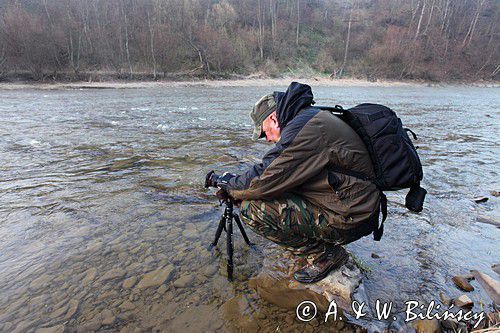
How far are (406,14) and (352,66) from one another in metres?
21.0

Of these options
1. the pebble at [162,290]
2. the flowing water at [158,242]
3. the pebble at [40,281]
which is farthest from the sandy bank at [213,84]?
the pebble at [162,290]

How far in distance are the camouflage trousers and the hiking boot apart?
58 mm

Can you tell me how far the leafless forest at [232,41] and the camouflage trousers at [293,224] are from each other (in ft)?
123

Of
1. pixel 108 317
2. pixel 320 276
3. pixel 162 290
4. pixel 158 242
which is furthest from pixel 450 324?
pixel 158 242

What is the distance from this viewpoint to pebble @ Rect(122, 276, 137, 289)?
3.05 meters

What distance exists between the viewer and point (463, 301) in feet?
9.05

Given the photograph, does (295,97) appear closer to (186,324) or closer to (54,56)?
(186,324)

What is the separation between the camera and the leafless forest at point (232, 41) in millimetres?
34781

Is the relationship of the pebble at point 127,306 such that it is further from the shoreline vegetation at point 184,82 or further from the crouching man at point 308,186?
the shoreline vegetation at point 184,82

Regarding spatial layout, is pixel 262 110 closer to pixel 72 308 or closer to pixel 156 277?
pixel 156 277

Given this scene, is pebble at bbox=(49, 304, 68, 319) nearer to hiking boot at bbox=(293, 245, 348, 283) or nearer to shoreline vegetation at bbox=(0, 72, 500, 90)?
hiking boot at bbox=(293, 245, 348, 283)

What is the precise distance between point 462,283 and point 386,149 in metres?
1.76

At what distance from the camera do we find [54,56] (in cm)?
3372

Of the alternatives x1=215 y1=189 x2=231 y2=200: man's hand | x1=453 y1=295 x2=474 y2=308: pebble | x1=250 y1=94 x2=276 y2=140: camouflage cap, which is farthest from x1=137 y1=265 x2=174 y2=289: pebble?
x1=453 y1=295 x2=474 y2=308: pebble
